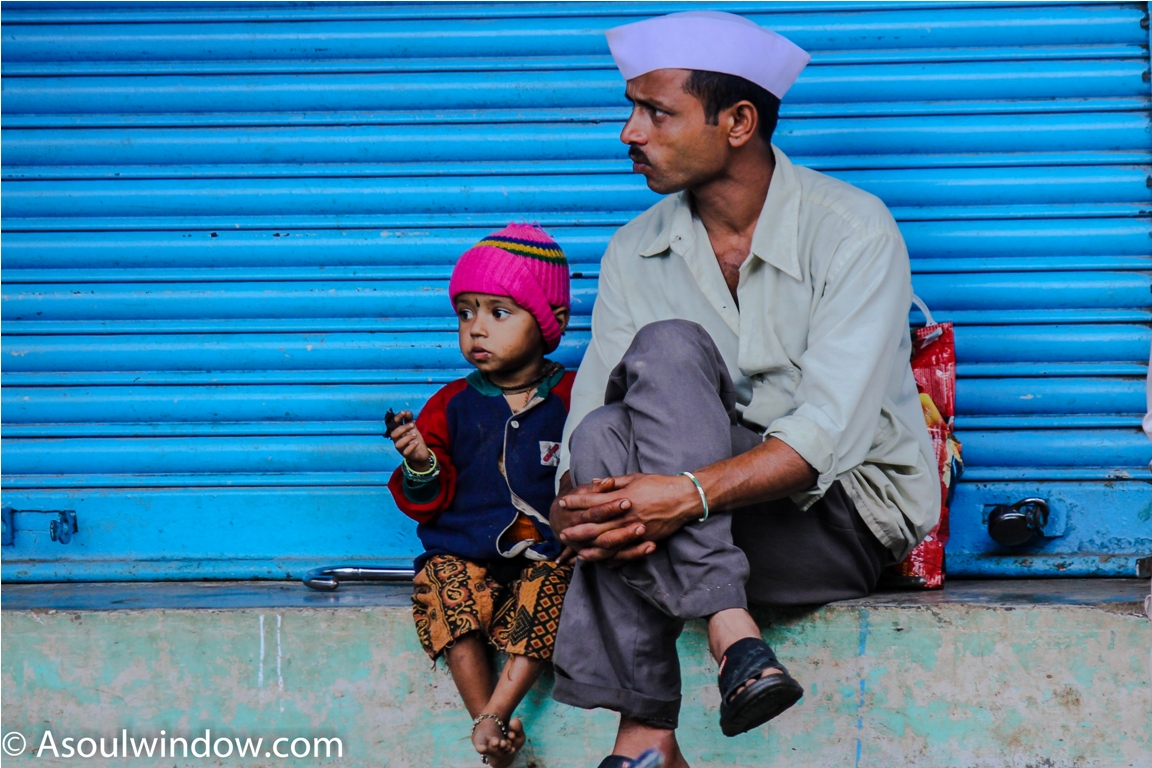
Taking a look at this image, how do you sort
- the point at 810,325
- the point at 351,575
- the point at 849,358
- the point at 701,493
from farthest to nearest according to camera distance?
the point at 351,575
the point at 810,325
the point at 849,358
the point at 701,493

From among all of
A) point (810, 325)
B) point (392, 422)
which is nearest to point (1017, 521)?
point (810, 325)

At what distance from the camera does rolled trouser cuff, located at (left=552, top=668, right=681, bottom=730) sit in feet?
7.36

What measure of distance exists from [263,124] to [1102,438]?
274 centimetres

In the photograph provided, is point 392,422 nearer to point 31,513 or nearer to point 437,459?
point 437,459

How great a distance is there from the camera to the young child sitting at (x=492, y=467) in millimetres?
2697

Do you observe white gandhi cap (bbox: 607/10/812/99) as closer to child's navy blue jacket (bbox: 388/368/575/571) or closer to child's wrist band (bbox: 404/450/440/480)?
child's navy blue jacket (bbox: 388/368/575/571)

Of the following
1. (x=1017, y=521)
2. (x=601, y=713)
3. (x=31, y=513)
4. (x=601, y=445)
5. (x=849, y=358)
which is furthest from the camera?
(x=31, y=513)

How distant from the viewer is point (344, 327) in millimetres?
3512

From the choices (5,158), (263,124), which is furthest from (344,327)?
(5,158)

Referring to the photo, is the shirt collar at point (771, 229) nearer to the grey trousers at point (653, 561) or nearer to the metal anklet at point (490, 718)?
the grey trousers at point (653, 561)

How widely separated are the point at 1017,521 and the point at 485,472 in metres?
1.49

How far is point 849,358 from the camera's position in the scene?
243 centimetres

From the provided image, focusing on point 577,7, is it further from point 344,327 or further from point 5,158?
point 5,158

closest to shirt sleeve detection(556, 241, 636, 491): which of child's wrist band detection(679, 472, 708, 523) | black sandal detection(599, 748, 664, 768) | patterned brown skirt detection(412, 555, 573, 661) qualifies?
patterned brown skirt detection(412, 555, 573, 661)
